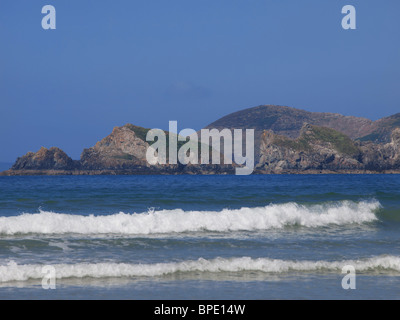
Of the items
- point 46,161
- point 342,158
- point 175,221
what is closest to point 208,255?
point 175,221

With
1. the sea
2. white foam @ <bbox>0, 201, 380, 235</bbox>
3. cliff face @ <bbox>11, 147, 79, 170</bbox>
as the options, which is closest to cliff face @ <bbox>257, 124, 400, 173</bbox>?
cliff face @ <bbox>11, 147, 79, 170</bbox>

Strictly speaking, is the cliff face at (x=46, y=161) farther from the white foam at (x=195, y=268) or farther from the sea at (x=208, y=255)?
the white foam at (x=195, y=268)

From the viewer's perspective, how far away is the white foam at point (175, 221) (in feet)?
58.9

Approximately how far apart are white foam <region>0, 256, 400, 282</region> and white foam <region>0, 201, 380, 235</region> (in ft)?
21.6

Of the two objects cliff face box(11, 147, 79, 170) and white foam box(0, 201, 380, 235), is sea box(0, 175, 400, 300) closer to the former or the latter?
white foam box(0, 201, 380, 235)

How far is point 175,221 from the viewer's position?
63.6 ft

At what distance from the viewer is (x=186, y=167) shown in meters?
188

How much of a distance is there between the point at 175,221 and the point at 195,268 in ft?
25.6

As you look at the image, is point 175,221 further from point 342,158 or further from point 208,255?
point 342,158

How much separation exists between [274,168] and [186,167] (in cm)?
3846

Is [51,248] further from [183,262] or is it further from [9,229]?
[183,262]
